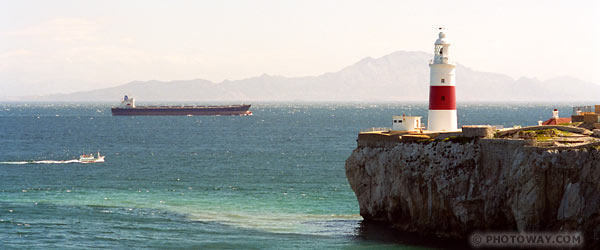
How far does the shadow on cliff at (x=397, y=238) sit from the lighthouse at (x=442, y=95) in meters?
9.13

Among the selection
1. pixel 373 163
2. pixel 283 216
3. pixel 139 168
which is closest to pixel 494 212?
pixel 373 163

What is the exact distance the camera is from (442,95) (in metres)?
49.4

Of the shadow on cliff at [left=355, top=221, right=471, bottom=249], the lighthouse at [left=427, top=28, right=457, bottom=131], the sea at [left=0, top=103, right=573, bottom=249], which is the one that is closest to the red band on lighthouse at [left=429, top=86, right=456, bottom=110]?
the lighthouse at [left=427, top=28, right=457, bottom=131]

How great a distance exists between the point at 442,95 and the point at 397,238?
41.7ft

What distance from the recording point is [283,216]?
1919 inches

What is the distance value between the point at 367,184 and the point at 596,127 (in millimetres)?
12811

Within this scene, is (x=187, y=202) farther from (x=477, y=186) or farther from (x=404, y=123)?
(x=477, y=186)

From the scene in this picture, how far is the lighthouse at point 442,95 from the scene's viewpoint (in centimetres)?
4944

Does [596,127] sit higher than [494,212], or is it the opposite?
[596,127]

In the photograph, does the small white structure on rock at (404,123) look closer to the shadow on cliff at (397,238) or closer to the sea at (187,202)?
the sea at (187,202)

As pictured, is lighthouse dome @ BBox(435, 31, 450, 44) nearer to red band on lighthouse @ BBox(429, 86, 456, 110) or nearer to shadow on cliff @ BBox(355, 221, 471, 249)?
red band on lighthouse @ BBox(429, 86, 456, 110)

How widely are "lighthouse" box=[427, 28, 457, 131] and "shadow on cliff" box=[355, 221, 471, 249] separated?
360 inches

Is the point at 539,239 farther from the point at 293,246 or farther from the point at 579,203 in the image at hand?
the point at 293,246

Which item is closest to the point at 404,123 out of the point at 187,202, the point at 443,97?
the point at 443,97
